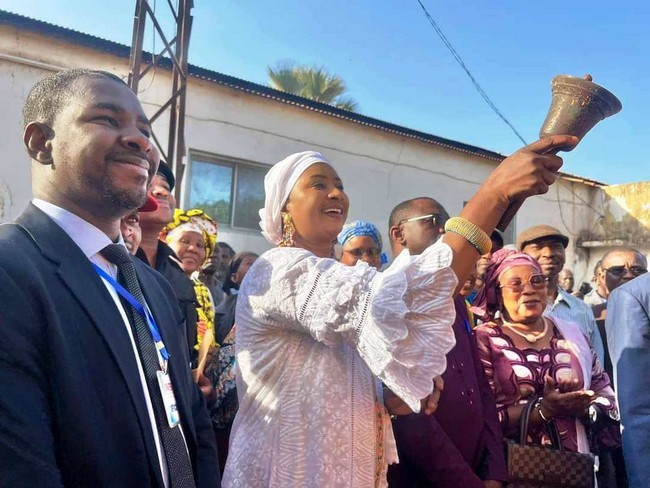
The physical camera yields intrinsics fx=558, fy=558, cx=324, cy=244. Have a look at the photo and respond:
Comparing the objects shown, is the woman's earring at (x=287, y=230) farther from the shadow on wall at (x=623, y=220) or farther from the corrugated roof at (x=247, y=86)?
the shadow on wall at (x=623, y=220)

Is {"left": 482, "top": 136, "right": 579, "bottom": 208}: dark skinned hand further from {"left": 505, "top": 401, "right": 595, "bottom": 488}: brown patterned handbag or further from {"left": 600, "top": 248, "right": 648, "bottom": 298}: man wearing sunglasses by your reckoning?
{"left": 600, "top": 248, "right": 648, "bottom": 298}: man wearing sunglasses

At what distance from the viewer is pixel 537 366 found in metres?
2.75

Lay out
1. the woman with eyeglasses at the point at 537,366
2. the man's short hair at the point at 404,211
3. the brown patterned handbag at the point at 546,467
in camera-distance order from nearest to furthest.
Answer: the brown patterned handbag at the point at 546,467
the woman with eyeglasses at the point at 537,366
the man's short hair at the point at 404,211

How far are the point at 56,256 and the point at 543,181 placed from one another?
1.31m

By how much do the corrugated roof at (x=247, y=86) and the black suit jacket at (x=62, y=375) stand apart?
7.54 m

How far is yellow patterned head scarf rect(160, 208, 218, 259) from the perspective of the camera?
3957 millimetres

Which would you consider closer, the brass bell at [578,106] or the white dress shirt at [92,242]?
the white dress shirt at [92,242]

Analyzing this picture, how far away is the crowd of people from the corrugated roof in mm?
6348

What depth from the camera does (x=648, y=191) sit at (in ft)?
46.8

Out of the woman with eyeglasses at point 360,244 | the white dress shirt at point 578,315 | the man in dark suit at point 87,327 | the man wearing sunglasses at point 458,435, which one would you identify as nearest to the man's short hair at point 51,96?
the man in dark suit at point 87,327

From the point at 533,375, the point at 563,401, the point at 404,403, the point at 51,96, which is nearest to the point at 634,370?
the point at 563,401

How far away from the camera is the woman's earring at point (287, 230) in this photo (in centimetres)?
211

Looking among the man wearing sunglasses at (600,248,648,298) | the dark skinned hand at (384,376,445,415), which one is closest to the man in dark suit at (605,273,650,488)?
the dark skinned hand at (384,376,445,415)

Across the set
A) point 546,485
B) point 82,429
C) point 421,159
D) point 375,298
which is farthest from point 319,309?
point 421,159
